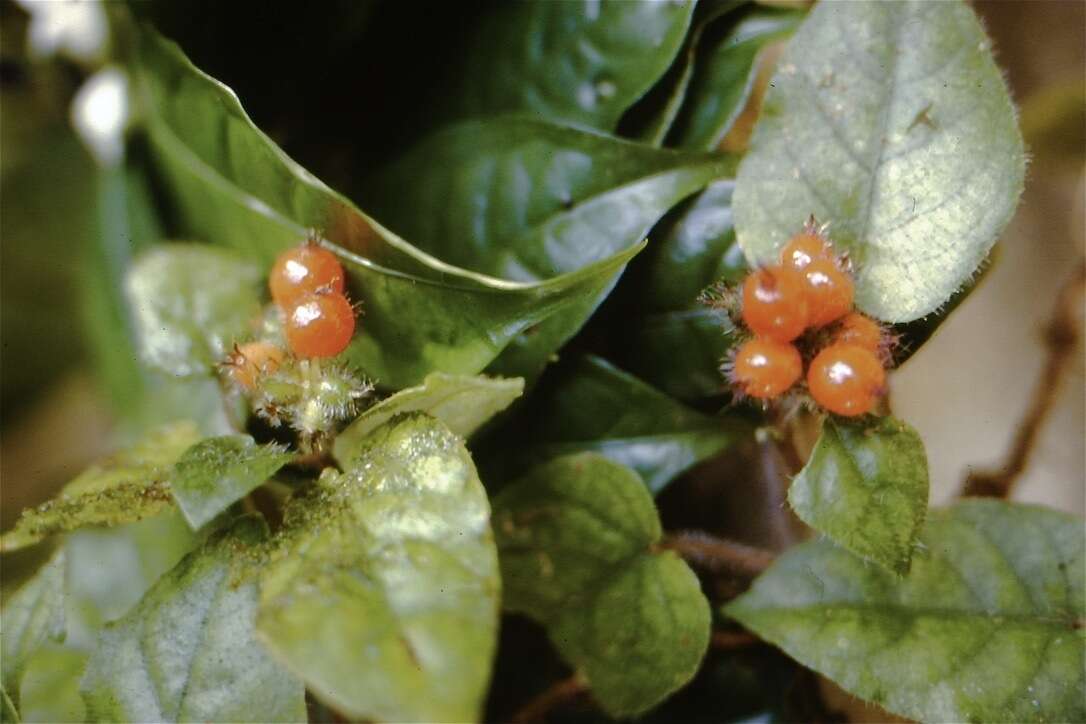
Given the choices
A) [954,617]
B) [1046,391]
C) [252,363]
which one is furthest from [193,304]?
[1046,391]

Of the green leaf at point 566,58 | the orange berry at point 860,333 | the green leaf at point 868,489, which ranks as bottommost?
the green leaf at point 868,489

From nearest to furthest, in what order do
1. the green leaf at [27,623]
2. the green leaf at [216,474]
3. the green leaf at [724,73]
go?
the green leaf at [216,474]
the green leaf at [27,623]
the green leaf at [724,73]

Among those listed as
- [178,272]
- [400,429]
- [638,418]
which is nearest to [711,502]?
[638,418]

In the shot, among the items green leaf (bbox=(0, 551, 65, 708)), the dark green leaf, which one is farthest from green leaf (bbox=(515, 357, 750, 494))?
green leaf (bbox=(0, 551, 65, 708))

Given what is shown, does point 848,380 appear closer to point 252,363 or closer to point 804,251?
point 804,251

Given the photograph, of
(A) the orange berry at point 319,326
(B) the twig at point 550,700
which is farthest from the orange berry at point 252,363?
(B) the twig at point 550,700

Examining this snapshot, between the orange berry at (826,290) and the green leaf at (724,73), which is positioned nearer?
the orange berry at (826,290)

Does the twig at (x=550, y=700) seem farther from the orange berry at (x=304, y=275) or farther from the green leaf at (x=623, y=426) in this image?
the orange berry at (x=304, y=275)
